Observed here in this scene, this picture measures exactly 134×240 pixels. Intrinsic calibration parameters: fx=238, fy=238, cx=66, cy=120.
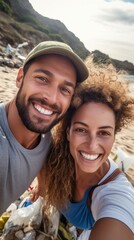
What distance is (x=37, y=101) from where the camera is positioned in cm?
214

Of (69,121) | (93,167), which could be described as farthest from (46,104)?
(93,167)

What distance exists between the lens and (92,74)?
2436 millimetres

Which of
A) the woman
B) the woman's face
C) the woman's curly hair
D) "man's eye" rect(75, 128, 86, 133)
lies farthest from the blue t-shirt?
"man's eye" rect(75, 128, 86, 133)

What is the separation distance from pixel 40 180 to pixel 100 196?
112 centimetres

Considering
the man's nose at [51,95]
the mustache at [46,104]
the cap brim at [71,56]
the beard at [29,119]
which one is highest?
the cap brim at [71,56]

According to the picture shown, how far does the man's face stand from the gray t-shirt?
0.66 ft

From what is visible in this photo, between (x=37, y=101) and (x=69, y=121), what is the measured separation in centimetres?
43

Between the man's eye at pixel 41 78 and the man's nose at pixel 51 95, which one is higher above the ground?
the man's eye at pixel 41 78

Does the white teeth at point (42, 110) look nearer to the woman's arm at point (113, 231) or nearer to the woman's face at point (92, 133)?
the woman's face at point (92, 133)

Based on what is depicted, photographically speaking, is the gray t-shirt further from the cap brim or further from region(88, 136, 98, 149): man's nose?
the cap brim

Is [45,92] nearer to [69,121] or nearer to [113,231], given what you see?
[69,121]

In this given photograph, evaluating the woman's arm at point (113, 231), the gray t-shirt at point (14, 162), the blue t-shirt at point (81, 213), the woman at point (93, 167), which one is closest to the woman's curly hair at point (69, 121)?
the woman at point (93, 167)

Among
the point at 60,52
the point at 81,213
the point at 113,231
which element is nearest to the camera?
the point at 113,231

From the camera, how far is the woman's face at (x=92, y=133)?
2.13 metres
